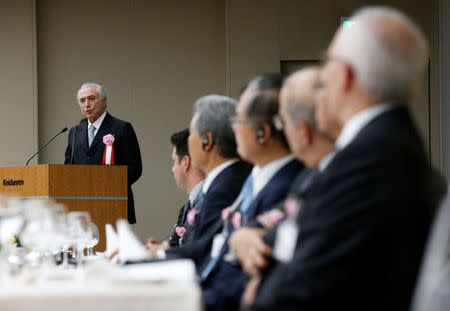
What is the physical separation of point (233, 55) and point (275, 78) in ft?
19.7

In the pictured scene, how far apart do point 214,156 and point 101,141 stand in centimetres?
344

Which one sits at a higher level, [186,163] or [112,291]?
[186,163]

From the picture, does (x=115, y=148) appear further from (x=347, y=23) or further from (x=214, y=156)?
(x=214, y=156)

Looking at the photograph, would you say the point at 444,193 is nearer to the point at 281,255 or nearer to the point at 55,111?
the point at 281,255

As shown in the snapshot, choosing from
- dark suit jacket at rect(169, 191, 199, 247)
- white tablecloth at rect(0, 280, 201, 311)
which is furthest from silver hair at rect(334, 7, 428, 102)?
dark suit jacket at rect(169, 191, 199, 247)

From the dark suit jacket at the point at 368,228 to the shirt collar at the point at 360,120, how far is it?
64mm

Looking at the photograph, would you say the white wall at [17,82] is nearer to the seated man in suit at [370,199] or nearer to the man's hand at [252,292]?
the man's hand at [252,292]

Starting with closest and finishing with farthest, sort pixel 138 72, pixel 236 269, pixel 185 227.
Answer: pixel 236 269 < pixel 185 227 < pixel 138 72

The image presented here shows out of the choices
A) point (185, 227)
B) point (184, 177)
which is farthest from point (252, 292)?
point (184, 177)

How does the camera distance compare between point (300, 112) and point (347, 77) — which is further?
point (300, 112)

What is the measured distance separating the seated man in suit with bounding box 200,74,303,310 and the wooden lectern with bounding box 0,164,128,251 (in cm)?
281

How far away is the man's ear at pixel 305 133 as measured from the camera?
1.98 metres

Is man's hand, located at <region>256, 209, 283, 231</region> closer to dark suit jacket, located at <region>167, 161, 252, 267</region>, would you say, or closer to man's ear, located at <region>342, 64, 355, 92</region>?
man's ear, located at <region>342, 64, 355, 92</region>

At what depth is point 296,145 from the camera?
201 centimetres
